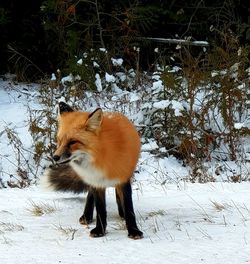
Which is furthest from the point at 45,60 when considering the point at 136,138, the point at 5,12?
the point at 136,138

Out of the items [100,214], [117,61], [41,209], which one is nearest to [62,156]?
[100,214]

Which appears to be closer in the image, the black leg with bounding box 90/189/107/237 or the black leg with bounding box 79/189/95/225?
the black leg with bounding box 90/189/107/237

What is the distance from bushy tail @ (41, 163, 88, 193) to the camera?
4926mm

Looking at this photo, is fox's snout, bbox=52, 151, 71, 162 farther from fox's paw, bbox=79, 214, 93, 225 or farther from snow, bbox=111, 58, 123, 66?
snow, bbox=111, 58, 123, 66

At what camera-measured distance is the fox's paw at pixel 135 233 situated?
3.99m

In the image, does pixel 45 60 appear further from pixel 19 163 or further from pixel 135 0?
pixel 19 163

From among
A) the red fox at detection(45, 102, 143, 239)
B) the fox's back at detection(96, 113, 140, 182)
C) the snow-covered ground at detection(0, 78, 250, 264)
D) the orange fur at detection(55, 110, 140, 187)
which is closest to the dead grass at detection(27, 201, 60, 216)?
the snow-covered ground at detection(0, 78, 250, 264)

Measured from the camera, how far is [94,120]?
3871mm

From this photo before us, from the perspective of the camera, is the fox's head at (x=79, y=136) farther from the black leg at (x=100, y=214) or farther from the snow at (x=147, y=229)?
the snow at (x=147, y=229)

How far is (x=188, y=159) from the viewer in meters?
8.31

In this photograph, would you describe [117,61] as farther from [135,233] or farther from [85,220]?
[135,233]

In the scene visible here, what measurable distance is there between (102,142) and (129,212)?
582 mm

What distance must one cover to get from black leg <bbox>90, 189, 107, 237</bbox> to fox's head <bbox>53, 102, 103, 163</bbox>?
432 mm

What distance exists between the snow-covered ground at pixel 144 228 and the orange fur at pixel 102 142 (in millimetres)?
493
